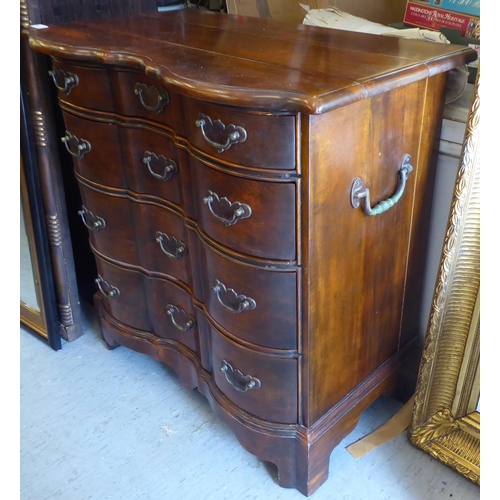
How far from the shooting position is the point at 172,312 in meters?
1.56

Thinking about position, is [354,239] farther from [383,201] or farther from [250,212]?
[250,212]

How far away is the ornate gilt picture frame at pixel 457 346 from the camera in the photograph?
1190mm

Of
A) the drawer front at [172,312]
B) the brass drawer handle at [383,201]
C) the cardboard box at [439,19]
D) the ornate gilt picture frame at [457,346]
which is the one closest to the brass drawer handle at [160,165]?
the drawer front at [172,312]

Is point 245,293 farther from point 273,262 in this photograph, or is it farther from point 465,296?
point 465,296

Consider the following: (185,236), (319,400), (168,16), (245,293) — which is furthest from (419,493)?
(168,16)

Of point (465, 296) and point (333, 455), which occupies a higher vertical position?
point (465, 296)

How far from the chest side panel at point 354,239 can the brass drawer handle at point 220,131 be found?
14 cm

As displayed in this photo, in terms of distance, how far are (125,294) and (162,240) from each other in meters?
0.31

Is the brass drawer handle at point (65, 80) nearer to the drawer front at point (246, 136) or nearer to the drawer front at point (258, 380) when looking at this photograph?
the drawer front at point (246, 136)

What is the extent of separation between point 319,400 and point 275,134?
65 centimetres

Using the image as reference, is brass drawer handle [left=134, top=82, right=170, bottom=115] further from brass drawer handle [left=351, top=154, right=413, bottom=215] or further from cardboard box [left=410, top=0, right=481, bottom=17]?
cardboard box [left=410, top=0, right=481, bottom=17]

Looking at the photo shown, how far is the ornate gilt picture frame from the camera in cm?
119

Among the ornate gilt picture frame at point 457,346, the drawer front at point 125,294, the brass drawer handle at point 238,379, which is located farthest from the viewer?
the drawer front at point 125,294

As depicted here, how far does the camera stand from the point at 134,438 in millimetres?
1560
